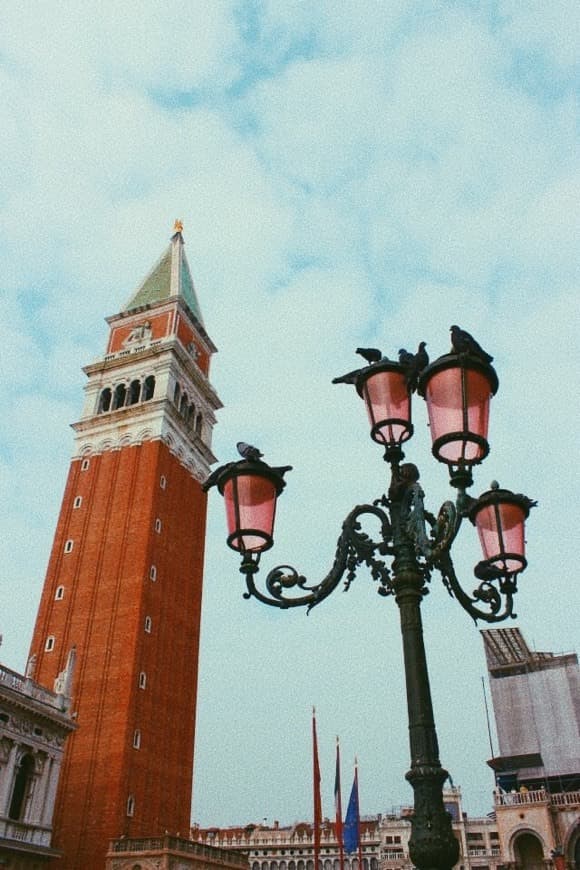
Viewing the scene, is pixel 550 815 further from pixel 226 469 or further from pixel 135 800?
pixel 226 469

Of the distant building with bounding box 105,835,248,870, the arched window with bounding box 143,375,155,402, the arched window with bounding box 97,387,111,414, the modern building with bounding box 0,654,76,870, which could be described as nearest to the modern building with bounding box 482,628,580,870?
the distant building with bounding box 105,835,248,870

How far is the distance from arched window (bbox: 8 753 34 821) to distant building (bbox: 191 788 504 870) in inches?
1214

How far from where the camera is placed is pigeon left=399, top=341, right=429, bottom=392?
21.9 feet

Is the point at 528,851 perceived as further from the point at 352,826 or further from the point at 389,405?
the point at 389,405

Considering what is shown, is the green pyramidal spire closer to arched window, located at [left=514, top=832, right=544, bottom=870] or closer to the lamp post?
arched window, located at [left=514, top=832, right=544, bottom=870]

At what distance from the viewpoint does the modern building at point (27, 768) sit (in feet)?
84.4

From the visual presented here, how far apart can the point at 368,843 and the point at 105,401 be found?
40.4 meters

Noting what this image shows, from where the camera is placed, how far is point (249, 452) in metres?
6.89

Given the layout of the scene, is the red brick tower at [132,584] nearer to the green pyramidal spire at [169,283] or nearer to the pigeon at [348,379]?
the green pyramidal spire at [169,283]

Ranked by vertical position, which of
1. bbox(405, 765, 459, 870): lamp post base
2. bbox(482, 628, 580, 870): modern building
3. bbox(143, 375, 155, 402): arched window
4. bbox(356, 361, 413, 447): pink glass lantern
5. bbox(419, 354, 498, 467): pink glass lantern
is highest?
bbox(143, 375, 155, 402): arched window

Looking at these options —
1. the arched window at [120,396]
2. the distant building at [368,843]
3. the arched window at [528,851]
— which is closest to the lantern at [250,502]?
the arched window at [528,851]

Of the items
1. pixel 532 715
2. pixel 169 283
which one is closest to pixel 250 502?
pixel 532 715

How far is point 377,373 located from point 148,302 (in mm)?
46723

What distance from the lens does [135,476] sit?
42.1 metres
